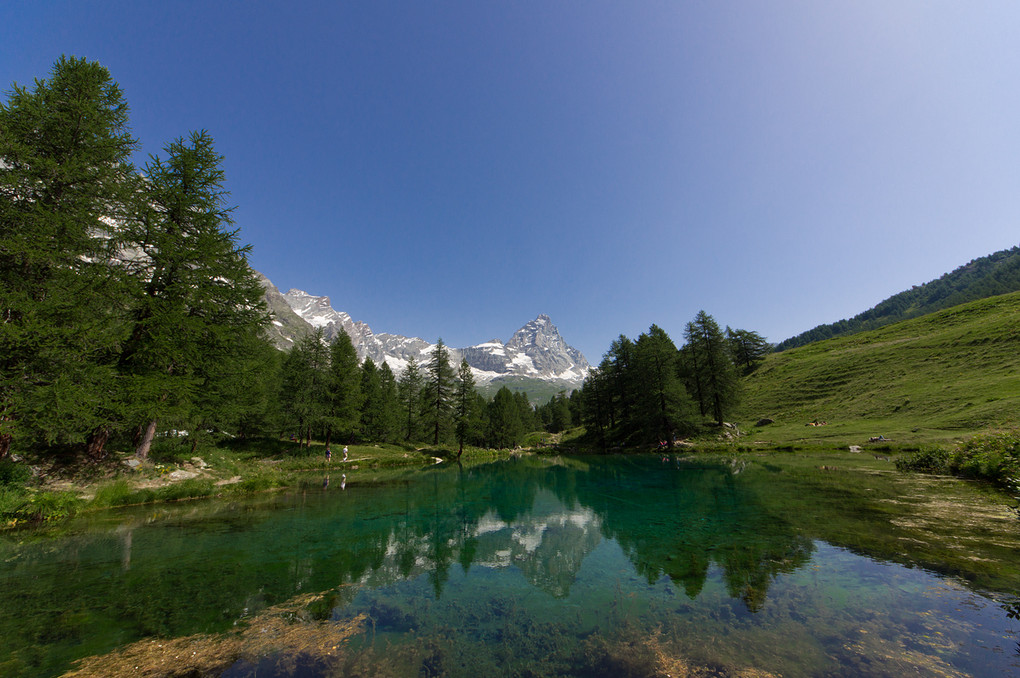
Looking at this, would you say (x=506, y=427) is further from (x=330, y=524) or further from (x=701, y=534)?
(x=701, y=534)

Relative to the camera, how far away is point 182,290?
20.6 m

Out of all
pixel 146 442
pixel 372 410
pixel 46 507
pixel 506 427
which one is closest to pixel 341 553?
pixel 46 507

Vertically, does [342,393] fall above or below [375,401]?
above

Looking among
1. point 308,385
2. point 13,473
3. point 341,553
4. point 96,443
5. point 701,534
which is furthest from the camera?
point 308,385

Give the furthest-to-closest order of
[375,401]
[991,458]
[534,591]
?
[375,401] < [991,458] < [534,591]

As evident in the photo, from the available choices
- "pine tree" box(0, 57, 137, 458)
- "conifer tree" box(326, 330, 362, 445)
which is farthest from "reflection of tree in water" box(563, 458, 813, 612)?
"conifer tree" box(326, 330, 362, 445)

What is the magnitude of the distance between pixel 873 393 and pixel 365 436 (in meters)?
78.5

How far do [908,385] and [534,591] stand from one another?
66636mm

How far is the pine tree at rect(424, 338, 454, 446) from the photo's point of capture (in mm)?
58844

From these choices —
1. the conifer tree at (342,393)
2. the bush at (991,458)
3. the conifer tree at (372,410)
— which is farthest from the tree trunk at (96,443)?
the bush at (991,458)

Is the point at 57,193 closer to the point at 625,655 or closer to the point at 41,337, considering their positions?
the point at 41,337

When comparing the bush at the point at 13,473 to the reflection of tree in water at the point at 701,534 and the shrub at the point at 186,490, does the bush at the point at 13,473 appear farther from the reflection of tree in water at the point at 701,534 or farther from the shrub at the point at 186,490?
the reflection of tree in water at the point at 701,534

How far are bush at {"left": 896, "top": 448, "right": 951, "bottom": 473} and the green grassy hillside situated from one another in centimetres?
794

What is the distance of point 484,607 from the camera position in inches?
351
